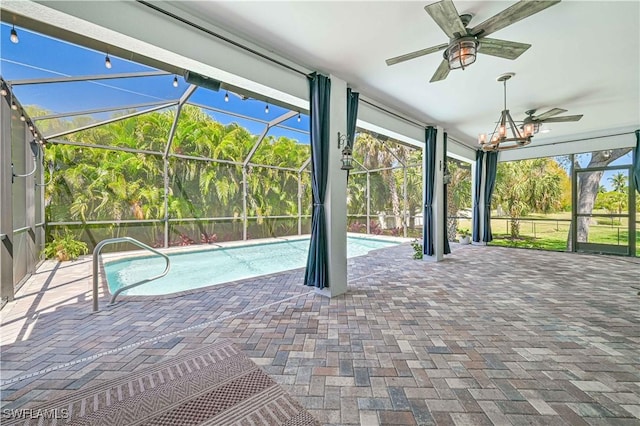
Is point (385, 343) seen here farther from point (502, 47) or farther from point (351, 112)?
point (351, 112)

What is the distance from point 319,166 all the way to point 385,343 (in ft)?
7.34

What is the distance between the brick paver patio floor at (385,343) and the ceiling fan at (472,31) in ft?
8.43

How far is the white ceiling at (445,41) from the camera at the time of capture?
7.91ft

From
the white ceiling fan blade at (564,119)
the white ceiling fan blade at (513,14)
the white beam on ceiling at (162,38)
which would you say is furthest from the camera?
the white ceiling fan blade at (564,119)

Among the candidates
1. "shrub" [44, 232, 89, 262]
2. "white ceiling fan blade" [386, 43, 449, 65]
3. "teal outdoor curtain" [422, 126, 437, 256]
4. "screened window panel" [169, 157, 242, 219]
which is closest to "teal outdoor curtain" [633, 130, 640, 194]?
"teal outdoor curtain" [422, 126, 437, 256]

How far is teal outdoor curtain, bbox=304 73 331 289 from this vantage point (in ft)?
11.3

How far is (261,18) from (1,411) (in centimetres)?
346

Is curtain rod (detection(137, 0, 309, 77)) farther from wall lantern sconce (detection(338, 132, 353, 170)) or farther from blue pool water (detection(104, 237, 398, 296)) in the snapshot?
blue pool water (detection(104, 237, 398, 296))

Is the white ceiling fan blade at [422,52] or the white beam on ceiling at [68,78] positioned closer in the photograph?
the white ceiling fan blade at [422,52]

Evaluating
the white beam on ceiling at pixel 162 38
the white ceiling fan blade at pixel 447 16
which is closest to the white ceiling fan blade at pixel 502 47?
the white ceiling fan blade at pixel 447 16

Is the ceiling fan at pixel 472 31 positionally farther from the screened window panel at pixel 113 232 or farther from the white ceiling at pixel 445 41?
the screened window panel at pixel 113 232

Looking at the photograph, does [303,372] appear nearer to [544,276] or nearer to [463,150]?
[544,276]

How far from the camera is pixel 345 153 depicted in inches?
140

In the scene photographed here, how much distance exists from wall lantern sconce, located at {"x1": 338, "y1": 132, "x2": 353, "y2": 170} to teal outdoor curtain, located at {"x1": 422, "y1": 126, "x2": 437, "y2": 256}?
2.77 meters
